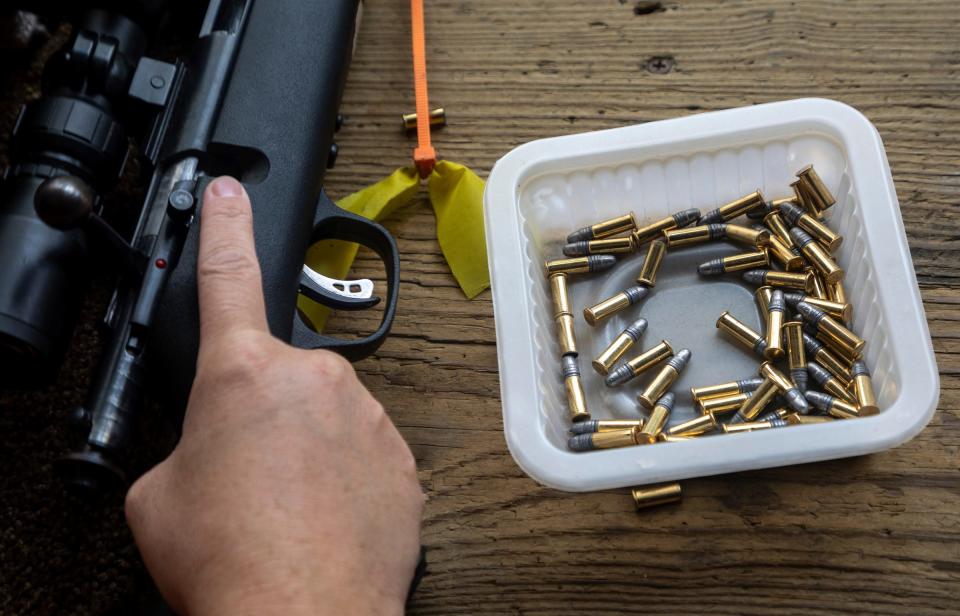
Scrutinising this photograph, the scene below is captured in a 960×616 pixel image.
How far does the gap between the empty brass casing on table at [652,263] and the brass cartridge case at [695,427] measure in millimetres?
185

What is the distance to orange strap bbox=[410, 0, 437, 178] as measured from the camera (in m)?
1.16

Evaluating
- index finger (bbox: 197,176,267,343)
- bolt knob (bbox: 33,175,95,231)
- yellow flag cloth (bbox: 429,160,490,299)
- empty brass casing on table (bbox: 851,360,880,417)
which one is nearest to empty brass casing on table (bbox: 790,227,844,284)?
empty brass casing on table (bbox: 851,360,880,417)

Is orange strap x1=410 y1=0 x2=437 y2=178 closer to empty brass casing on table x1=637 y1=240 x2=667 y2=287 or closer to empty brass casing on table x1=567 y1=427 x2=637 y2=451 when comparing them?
empty brass casing on table x1=637 y1=240 x2=667 y2=287

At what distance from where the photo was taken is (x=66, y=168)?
915mm

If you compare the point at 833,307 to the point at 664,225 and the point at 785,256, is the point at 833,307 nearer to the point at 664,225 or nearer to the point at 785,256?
the point at 785,256

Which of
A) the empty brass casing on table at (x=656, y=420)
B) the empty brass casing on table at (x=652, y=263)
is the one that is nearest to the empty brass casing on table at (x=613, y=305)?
the empty brass casing on table at (x=652, y=263)

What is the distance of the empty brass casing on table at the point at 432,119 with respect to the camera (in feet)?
3.96

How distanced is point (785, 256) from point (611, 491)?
0.36 meters

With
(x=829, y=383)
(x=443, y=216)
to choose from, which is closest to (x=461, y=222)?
(x=443, y=216)

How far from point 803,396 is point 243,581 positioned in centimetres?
65

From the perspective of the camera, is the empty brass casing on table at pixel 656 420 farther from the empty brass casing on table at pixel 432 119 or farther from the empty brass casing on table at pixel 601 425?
the empty brass casing on table at pixel 432 119

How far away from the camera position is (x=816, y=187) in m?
1.07

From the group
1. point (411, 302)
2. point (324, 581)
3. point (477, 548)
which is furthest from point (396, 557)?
point (411, 302)

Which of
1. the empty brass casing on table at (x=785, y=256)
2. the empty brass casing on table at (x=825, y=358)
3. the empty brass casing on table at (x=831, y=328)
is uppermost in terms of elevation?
the empty brass casing on table at (x=785, y=256)
